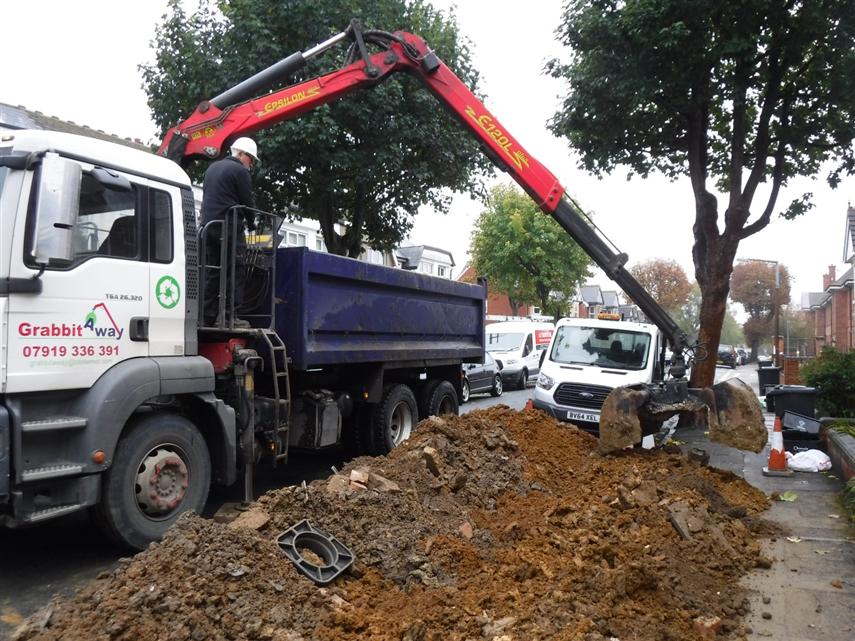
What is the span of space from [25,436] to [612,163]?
10.8 metres

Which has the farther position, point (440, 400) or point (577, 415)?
point (577, 415)

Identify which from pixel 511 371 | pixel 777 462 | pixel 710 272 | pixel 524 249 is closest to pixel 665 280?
pixel 524 249

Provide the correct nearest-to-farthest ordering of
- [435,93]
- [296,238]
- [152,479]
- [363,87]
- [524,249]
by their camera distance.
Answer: [152,479]
[363,87]
[435,93]
[296,238]
[524,249]

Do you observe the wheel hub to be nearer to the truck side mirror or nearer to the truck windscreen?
the truck side mirror

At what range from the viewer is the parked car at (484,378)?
18.4m

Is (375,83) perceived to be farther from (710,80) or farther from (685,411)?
(710,80)

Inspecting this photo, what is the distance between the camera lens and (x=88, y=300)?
15.6 ft

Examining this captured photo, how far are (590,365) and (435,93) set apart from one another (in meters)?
5.26

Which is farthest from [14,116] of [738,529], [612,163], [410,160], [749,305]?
[749,305]

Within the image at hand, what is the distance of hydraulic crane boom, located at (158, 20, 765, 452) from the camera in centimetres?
723

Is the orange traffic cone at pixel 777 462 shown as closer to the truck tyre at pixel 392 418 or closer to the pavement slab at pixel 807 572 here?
the pavement slab at pixel 807 572

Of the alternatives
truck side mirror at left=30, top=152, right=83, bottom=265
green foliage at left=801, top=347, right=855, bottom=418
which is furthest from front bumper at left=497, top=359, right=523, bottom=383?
truck side mirror at left=30, top=152, right=83, bottom=265

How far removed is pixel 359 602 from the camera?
3.96 metres

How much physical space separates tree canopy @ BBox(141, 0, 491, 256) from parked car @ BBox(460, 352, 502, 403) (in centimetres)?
582
